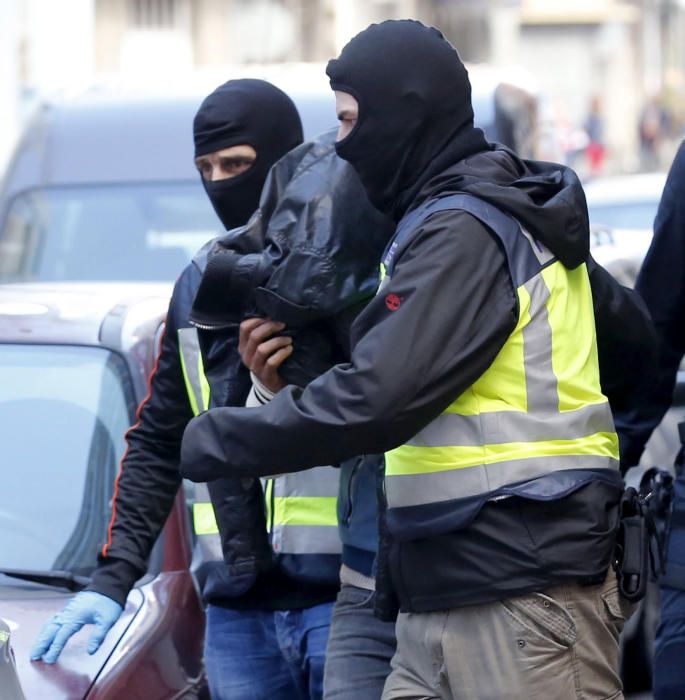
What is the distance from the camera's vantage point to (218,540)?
3488 millimetres

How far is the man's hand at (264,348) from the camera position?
10.3 ft

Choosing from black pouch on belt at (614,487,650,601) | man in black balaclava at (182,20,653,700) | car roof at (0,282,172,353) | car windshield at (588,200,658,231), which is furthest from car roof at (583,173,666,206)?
man in black balaclava at (182,20,653,700)

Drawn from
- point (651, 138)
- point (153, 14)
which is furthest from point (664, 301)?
point (651, 138)

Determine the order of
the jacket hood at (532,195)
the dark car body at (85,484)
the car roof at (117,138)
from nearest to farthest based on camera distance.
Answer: the jacket hood at (532,195), the dark car body at (85,484), the car roof at (117,138)

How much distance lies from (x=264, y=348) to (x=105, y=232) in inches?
170

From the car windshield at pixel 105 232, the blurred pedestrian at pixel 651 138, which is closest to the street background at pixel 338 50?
the blurred pedestrian at pixel 651 138

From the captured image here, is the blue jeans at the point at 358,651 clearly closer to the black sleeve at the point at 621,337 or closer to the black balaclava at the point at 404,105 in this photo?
the black sleeve at the point at 621,337

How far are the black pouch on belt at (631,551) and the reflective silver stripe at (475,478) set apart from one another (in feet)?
0.59

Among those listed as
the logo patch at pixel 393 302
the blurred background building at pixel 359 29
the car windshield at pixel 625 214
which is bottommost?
the blurred background building at pixel 359 29

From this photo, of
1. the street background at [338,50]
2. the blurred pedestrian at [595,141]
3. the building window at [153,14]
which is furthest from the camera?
the blurred pedestrian at [595,141]

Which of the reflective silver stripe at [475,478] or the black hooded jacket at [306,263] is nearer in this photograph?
the reflective silver stripe at [475,478]

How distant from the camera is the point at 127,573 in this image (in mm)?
3422

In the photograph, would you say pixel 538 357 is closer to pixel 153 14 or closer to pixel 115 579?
pixel 115 579

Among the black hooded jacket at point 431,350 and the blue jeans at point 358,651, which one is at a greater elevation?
the black hooded jacket at point 431,350
